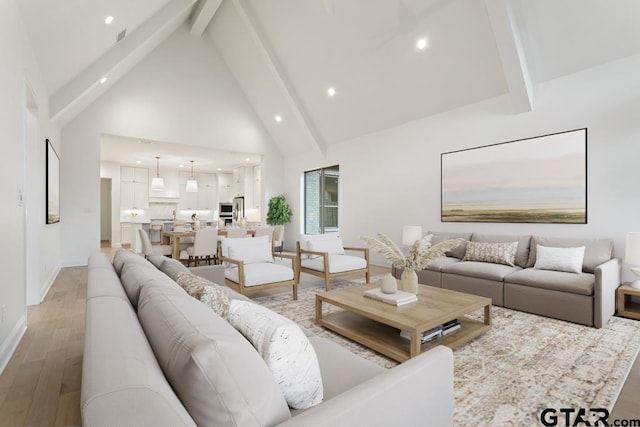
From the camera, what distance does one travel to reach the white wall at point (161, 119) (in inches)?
246

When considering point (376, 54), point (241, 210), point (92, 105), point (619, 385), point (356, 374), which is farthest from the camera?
point (241, 210)

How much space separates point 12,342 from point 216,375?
287cm

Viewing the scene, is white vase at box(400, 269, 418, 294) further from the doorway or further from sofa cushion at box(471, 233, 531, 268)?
the doorway

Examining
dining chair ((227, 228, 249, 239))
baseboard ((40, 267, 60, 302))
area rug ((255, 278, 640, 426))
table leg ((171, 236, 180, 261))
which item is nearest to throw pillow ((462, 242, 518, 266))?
area rug ((255, 278, 640, 426))

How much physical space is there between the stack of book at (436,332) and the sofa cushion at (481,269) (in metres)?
1.25

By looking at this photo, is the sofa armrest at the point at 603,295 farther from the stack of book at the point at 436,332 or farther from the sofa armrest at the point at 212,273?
the sofa armrest at the point at 212,273

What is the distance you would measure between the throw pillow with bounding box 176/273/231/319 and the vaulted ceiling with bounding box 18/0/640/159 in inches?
122

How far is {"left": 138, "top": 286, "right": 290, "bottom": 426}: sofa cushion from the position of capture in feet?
2.41

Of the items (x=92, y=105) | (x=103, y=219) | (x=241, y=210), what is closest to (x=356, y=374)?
(x=92, y=105)

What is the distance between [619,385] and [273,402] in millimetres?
2398

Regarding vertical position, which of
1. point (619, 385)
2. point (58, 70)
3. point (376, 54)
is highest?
point (376, 54)

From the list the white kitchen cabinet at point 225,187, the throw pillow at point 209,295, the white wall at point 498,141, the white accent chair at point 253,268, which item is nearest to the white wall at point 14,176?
the throw pillow at point 209,295

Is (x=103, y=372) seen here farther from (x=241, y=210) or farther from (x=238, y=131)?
(x=241, y=210)

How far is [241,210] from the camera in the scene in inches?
428
